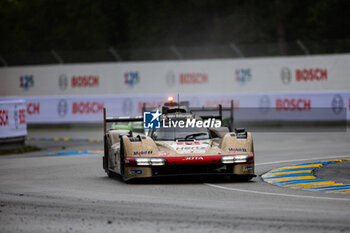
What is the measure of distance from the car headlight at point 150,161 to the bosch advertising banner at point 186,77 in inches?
844

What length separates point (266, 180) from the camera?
42.3 ft

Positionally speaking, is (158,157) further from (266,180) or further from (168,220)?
(168,220)

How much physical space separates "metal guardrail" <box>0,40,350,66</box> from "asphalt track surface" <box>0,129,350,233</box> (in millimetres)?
19537

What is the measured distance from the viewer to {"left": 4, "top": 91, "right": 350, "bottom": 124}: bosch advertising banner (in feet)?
95.8

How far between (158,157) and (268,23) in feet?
119

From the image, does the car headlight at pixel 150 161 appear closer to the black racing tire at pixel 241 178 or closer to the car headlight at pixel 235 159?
the car headlight at pixel 235 159

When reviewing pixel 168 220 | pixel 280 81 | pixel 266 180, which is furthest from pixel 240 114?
pixel 168 220

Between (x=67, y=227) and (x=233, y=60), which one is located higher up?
(x=233, y=60)

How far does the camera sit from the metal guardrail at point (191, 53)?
3416 centimetres

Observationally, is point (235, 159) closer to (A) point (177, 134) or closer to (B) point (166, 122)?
(A) point (177, 134)

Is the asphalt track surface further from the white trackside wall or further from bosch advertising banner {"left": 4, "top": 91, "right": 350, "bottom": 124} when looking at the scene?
the white trackside wall

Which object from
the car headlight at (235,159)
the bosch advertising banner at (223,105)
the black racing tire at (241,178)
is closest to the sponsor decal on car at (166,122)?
the black racing tire at (241,178)

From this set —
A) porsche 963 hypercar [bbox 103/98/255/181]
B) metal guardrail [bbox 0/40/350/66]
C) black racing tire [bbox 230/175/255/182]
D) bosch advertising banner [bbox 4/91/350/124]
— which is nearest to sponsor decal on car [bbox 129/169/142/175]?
porsche 963 hypercar [bbox 103/98/255/181]

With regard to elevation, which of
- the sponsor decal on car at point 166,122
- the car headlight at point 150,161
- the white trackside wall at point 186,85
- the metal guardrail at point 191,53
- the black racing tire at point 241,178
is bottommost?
the black racing tire at point 241,178
